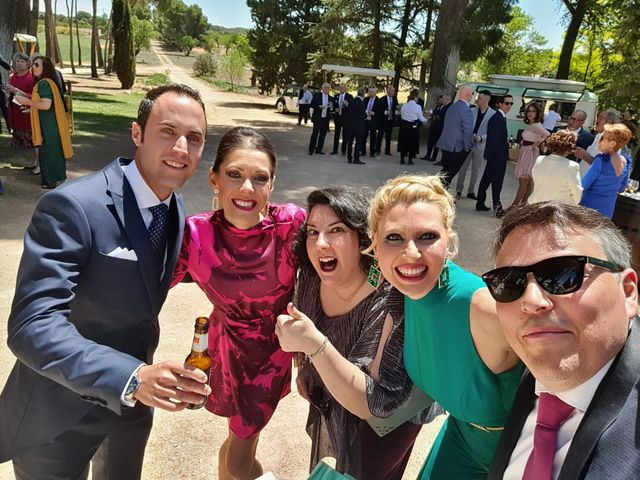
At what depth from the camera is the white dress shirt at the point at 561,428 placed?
Answer: 46.9 inches

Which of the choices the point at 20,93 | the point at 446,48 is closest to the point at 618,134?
the point at 20,93

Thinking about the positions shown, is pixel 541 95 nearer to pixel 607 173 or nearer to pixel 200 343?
pixel 607 173

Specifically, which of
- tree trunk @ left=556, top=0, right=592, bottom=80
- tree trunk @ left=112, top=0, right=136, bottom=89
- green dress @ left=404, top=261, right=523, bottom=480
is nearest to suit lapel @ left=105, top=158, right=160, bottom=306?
green dress @ left=404, top=261, right=523, bottom=480

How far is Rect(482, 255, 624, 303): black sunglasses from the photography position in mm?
1208

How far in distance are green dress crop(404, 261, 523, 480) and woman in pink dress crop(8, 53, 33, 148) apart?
906cm

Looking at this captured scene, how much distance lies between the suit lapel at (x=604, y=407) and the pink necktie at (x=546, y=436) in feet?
0.34

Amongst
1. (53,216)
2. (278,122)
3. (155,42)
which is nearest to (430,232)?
(53,216)

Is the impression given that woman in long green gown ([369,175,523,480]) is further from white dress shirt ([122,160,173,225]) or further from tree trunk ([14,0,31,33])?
tree trunk ([14,0,31,33])

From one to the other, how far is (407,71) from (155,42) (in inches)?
4384

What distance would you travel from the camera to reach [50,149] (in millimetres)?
7688

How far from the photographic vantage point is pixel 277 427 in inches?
131

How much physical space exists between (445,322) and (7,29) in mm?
13495

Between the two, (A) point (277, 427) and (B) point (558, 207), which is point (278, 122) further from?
(B) point (558, 207)

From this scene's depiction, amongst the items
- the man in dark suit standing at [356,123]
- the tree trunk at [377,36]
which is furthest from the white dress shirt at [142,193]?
the tree trunk at [377,36]
